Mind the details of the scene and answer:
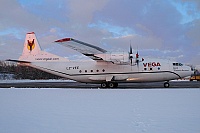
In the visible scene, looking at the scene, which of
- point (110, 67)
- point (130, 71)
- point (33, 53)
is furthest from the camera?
point (33, 53)

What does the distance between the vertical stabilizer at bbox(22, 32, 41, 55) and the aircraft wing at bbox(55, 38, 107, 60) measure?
20.4ft

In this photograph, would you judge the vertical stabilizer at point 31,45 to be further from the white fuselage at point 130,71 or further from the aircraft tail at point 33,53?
the white fuselage at point 130,71

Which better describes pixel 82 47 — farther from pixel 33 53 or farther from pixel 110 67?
pixel 33 53

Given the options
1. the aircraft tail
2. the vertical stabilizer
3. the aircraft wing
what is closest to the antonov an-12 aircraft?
the aircraft wing

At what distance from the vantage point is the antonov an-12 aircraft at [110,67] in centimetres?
2230

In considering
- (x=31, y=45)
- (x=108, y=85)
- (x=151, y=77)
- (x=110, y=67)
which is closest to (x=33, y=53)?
(x=31, y=45)

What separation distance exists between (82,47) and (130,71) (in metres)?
5.85

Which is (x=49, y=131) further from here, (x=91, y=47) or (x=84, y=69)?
(x=84, y=69)

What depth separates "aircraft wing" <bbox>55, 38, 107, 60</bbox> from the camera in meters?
20.3

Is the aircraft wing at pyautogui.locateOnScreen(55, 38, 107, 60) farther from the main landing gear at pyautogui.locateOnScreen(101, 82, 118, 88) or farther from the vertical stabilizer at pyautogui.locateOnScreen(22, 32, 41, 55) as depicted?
the vertical stabilizer at pyautogui.locateOnScreen(22, 32, 41, 55)

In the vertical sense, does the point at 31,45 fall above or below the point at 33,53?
above

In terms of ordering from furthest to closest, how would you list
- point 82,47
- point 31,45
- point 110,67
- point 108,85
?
point 31,45, point 108,85, point 110,67, point 82,47

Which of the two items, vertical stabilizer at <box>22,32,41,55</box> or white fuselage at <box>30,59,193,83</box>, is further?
vertical stabilizer at <box>22,32,41,55</box>

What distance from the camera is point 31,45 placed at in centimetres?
2580
